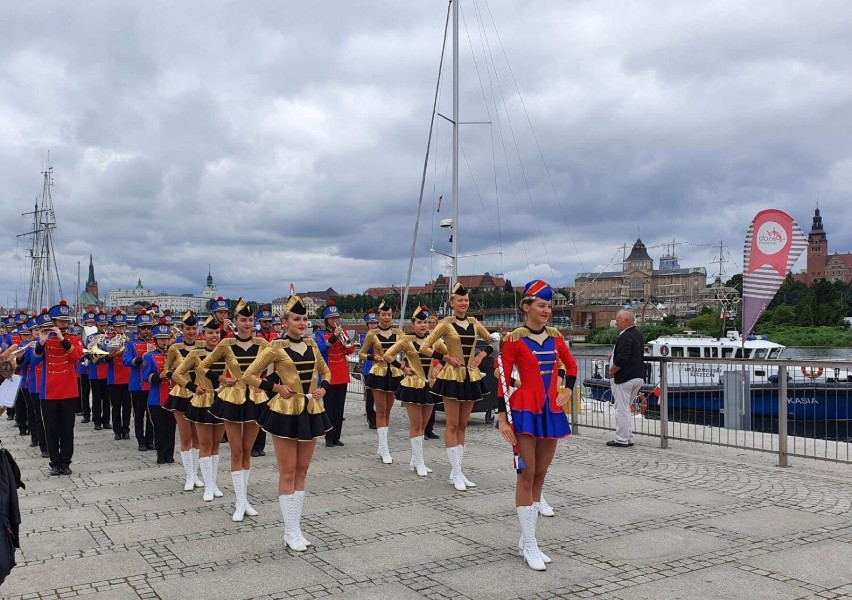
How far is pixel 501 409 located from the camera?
646cm

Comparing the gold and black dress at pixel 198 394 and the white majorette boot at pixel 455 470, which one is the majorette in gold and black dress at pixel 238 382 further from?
the white majorette boot at pixel 455 470

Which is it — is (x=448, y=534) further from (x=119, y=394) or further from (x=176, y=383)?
(x=119, y=394)

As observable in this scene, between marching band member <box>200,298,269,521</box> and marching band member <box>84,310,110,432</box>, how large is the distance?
7602mm

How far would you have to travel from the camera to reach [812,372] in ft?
35.0

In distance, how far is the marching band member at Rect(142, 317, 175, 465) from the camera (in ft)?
35.8

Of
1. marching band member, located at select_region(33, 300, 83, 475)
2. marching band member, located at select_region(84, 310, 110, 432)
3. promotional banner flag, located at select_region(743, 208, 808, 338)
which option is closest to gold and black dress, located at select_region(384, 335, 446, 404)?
marching band member, located at select_region(33, 300, 83, 475)

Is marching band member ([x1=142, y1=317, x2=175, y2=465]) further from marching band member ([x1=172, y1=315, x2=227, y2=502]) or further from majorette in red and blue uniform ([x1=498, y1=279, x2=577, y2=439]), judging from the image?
majorette in red and blue uniform ([x1=498, y1=279, x2=577, y2=439])

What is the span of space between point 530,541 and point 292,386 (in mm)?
2663

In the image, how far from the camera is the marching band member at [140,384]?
39.7ft

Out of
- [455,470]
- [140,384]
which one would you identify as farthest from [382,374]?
[140,384]

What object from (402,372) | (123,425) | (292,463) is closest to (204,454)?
(292,463)

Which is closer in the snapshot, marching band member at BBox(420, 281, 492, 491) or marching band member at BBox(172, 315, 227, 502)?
marching band member at BBox(172, 315, 227, 502)

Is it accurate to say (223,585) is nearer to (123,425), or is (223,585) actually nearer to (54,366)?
(54,366)

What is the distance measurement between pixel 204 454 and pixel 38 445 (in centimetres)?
670
